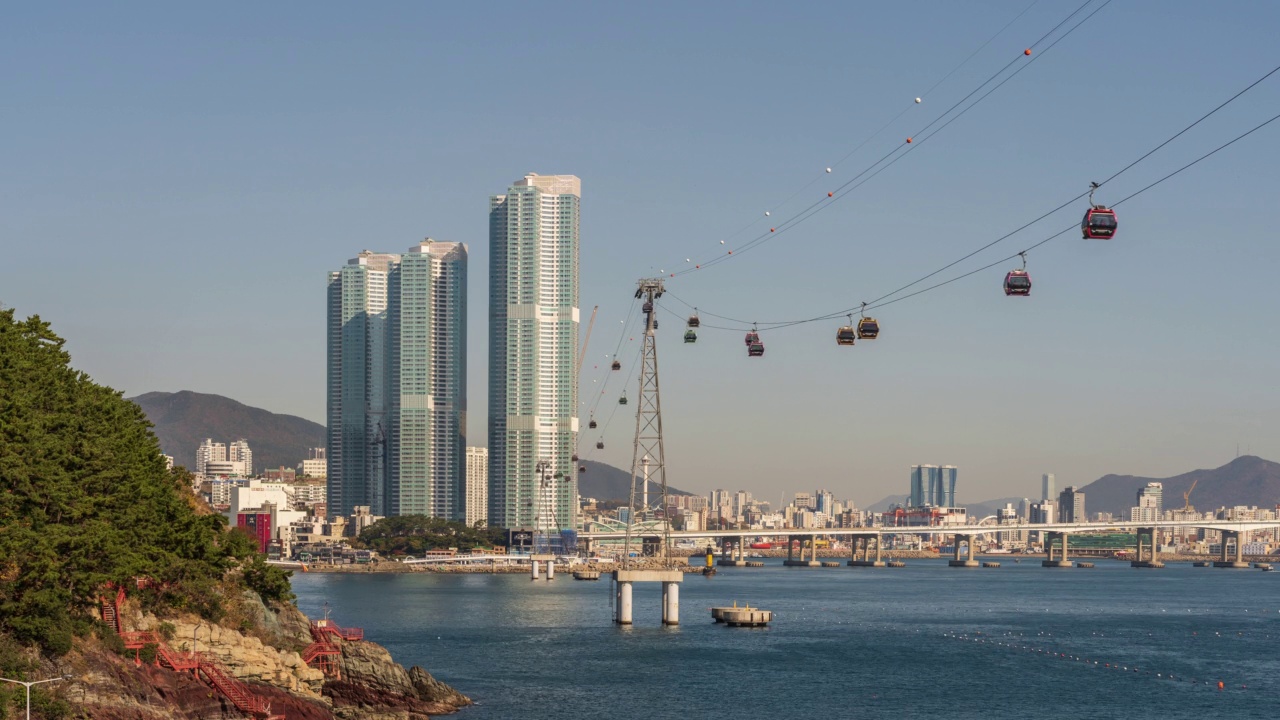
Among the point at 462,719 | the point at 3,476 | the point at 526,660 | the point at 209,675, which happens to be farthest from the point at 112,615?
the point at 526,660

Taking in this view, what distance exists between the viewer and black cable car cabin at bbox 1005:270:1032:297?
51.0 meters

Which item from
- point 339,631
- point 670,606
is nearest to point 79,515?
point 339,631

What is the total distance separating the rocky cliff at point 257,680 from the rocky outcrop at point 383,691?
0.15 feet

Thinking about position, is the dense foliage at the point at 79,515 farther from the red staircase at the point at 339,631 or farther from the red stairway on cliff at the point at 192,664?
the red staircase at the point at 339,631

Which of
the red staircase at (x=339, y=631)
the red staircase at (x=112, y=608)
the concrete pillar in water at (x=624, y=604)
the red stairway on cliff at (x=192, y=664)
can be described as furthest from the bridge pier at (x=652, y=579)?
the red staircase at (x=112, y=608)

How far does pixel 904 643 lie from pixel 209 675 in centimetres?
6192

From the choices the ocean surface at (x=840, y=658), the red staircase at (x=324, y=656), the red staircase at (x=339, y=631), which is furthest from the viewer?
the ocean surface at (x=840, y=658)

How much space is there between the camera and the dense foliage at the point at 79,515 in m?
49.8

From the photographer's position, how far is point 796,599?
6437 inches

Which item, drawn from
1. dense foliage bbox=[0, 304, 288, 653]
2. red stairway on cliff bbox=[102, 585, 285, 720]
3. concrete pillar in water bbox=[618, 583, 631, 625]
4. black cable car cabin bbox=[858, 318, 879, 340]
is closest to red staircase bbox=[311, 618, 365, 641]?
dense foliage bbox=[0, 304, 288, 653]

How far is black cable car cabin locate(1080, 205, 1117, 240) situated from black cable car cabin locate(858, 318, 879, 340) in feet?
51.2

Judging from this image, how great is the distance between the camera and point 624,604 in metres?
114

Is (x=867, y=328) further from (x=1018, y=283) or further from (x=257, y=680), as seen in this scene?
(x=257, y=680)

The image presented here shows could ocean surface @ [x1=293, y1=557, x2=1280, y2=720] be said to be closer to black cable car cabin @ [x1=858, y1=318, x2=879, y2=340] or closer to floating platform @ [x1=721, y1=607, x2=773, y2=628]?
floating platform @ [x1=721, y1=607, x2=773, y2=628]
